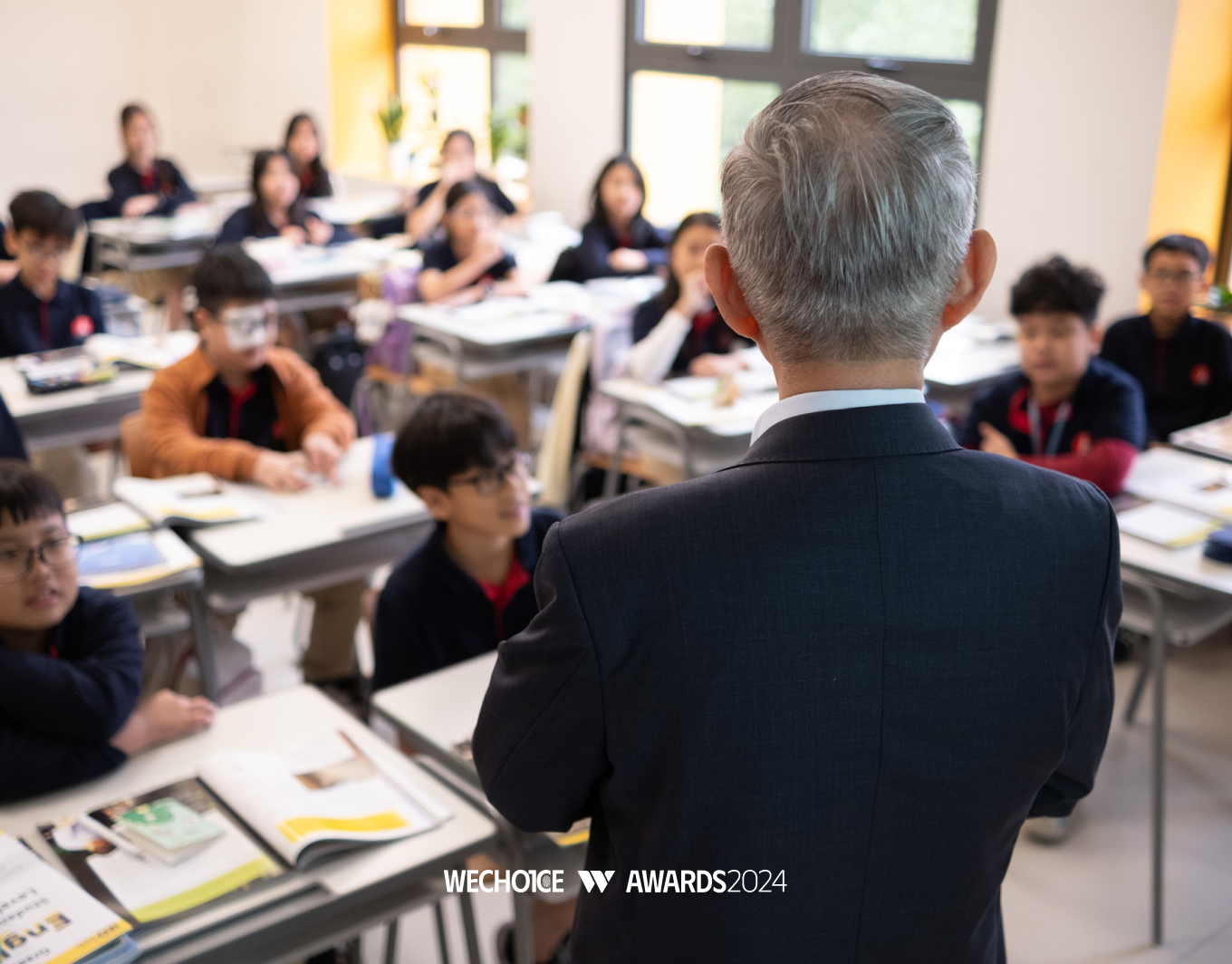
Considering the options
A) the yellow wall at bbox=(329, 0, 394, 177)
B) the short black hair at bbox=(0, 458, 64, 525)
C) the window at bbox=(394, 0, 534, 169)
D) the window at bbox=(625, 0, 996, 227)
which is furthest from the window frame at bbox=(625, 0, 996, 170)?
the short black hair at bbox=(0, 458, 64, 525)

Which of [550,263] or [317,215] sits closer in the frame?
[550,263]

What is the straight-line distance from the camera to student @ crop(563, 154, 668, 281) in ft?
17.1

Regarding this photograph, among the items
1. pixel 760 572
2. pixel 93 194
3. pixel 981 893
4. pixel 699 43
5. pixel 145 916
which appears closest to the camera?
pixel 760 572

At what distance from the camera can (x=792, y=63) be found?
5664 mm

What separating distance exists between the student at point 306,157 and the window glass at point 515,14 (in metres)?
1.53

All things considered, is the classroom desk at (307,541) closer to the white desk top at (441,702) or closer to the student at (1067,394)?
the white desk top at (441,702)

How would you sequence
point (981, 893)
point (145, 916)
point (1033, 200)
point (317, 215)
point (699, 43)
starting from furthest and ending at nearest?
point (317, 215)
point (699, 43)
point (1033, 200)
point (145, 916)
point (981, 893)

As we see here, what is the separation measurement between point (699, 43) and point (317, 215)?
7.80 feet

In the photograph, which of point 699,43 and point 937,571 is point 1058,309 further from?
point 699,43

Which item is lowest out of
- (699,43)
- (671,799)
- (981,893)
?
(981,893)

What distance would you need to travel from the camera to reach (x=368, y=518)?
2.60m

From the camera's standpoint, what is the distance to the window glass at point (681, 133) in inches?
245

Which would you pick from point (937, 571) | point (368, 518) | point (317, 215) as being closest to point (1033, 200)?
point (368, 518)

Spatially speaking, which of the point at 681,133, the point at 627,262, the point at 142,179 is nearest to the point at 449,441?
the point at 627,262
